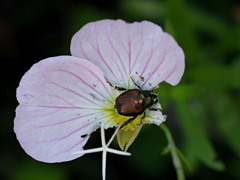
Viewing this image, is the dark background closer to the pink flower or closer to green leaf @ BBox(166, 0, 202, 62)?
green leaf @ BBox(166, 0, 202, 62)

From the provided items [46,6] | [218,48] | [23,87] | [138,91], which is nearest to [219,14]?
[218,48]

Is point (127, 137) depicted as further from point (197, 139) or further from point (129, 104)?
point (197, 139)

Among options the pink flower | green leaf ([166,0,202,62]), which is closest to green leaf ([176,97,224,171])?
green leaf ([166,0,202,62])

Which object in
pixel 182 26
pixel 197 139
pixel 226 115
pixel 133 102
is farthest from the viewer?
pixel 226 115

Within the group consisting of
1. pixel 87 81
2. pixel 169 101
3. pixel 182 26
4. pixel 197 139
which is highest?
pixel 182 26

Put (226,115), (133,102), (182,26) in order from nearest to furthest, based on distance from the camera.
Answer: (133,102) < (182,26) < (226,115)

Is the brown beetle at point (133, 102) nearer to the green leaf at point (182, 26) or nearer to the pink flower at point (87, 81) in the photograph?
the pink flower at point (87, 81)

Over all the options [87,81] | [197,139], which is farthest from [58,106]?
[197,139]
